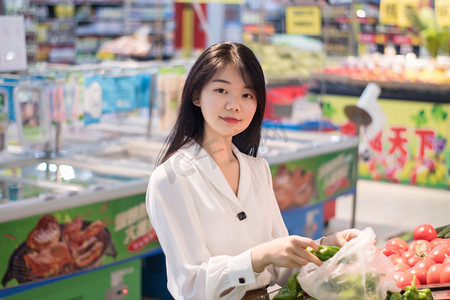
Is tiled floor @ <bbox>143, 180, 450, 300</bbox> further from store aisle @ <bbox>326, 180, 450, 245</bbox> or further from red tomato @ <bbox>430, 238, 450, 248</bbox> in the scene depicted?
red tomato @ <bbox>430, 238, 450, 248</bbox>

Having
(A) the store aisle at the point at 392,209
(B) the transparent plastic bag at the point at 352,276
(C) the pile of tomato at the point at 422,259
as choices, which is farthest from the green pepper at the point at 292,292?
(A) the store aisle at the point at 392,209

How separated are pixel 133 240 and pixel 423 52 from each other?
8890mm

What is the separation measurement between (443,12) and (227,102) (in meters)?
6.67

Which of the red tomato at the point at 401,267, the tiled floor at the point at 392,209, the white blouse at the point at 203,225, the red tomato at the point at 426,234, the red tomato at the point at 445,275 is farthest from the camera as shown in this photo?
the tiled floor at the point at 392,209

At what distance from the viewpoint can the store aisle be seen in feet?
19.3

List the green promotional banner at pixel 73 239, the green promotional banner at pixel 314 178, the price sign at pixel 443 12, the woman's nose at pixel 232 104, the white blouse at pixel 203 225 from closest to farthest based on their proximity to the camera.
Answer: the white blouse at pixel 203 225
the woman's nose at pixel 232 104
the green promotional banner at pixel 73 239
the green promotional banner at pixel 314 178
the price sign at pixel 443 12

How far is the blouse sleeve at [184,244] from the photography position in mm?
1727

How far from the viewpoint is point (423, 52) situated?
11.4 metres

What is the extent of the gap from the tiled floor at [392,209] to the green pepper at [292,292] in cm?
349

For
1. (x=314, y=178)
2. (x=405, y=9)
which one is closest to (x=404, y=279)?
(x=314, y=178)

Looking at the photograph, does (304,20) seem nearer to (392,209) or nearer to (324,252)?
(392,209)

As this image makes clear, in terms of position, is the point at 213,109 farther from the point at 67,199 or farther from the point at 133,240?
the point at 133,240

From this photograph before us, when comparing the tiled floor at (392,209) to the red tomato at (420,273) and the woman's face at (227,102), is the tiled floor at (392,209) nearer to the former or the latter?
the red tomato at (420,273)

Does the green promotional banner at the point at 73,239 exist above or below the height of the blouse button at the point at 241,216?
below
